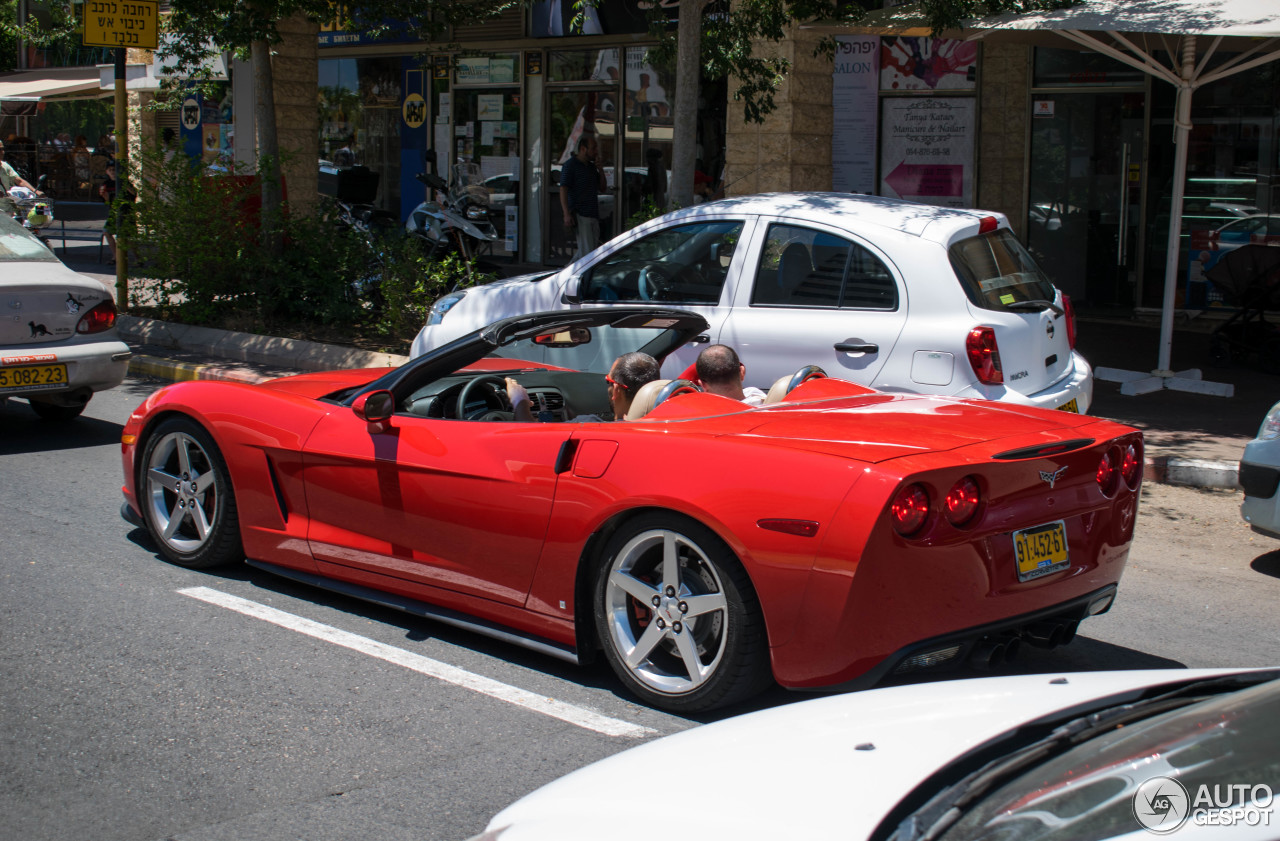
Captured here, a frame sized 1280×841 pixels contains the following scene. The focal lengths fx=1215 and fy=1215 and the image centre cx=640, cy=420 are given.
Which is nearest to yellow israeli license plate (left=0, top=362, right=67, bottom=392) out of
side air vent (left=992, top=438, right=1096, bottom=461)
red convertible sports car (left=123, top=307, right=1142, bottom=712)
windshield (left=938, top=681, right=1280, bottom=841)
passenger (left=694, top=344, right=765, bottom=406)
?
red convertible sports car (left=123, top=307, right=1142, bottom=712)

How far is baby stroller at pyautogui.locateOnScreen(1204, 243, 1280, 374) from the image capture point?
35.2 feet

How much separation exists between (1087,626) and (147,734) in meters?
3.71

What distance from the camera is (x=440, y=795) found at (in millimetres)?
3541

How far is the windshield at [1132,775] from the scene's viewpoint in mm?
1728

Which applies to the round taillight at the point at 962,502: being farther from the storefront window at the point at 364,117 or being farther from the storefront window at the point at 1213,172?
the storefront window at the point at 364,117

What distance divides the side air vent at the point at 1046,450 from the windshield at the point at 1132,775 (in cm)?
177

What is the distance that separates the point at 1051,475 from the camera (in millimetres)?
3908

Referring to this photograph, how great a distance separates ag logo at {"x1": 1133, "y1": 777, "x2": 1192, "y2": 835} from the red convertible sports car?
5.71 ft

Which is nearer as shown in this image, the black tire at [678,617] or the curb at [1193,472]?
the black tire at [678,617]

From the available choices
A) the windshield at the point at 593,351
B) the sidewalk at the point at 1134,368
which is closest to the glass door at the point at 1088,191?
the sidewalk at the point at 1134,368

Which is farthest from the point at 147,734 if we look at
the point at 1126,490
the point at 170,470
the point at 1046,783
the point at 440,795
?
the point at 1126,490

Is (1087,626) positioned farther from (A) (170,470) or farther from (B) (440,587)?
(A) (170,470)

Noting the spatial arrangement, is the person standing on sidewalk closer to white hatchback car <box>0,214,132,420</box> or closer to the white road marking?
white hatchback car <box>0,214,132,420</box>

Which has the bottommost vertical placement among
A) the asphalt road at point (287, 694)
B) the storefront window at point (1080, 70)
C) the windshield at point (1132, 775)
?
the asphalt road at point (287, 694)
